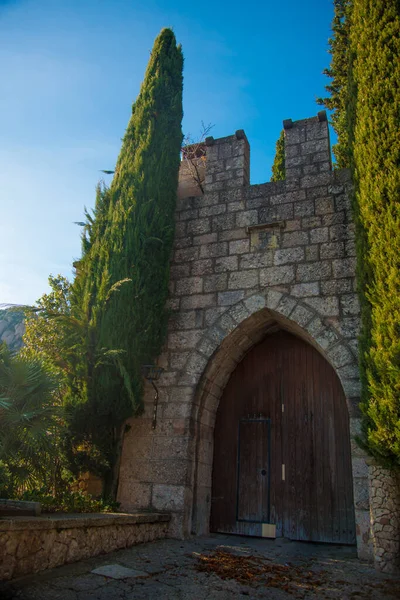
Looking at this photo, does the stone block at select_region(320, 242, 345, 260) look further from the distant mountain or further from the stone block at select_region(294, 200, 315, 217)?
the distant mountain

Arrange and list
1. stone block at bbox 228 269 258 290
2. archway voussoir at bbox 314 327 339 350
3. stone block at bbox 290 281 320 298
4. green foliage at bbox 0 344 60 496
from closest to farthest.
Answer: green foliage at bbox 0 344 60 496 < archway voussoir at bbox 314 327 339 350 < stone block at bbox 290 281 320 298 < stone block at bbox 228 269 258 290

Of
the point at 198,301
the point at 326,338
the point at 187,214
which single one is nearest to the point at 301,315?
the point at 326,338

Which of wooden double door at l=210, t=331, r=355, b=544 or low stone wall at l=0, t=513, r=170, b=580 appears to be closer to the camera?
low stone wall at l=0, t=513, r=170, b=580

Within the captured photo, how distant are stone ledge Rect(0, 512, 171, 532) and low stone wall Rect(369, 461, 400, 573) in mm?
1994

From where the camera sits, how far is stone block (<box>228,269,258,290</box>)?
5400 millimetres

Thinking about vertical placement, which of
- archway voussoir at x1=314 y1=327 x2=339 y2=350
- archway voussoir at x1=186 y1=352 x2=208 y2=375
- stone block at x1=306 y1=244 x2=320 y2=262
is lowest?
archway voussoir at x1=186 y1=352 x2=208 y2=375

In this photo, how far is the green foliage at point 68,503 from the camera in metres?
4.07

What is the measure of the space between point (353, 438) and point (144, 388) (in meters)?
2.35

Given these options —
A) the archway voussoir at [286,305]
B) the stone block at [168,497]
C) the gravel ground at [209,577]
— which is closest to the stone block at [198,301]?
the archway voussoir at [286,305]

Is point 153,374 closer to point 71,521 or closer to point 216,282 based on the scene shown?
point 216,282

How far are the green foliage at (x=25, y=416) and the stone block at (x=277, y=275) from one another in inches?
103

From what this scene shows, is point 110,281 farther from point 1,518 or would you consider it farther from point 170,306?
point 1,518

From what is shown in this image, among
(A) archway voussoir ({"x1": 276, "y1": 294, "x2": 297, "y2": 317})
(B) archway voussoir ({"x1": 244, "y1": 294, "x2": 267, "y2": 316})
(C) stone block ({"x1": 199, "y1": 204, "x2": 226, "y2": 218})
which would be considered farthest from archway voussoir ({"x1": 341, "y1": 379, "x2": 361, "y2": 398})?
(C) stone block ({"x1": 199, "y1": 204, "x2": 226, "y2": 218})

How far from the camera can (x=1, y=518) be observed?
298 cm
